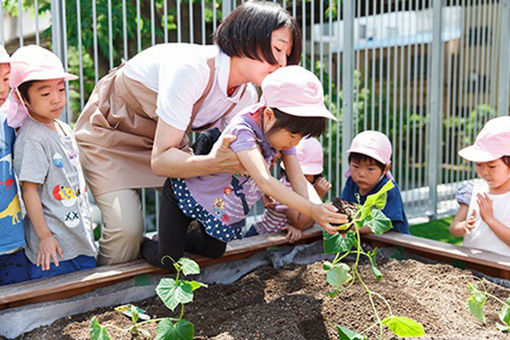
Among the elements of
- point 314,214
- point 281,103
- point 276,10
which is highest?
point 276,10

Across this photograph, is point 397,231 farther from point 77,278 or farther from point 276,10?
point 77,278

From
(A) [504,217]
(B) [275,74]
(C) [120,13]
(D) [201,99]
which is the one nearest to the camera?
(B) [275,74]

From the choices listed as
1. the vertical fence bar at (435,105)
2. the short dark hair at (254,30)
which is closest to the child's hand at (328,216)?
the short dark hair at (254,30)

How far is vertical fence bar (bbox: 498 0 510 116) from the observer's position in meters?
5.14

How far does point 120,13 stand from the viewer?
→ 13.6 feet

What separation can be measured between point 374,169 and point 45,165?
1505 mm

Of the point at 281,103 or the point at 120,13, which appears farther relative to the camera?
the point at 120,13

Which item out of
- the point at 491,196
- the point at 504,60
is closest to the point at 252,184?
the point at 491,196

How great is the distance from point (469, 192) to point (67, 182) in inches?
71.1

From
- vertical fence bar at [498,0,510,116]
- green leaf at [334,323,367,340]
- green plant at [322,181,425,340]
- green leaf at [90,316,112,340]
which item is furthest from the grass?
green leaf at [90,316,112,340]

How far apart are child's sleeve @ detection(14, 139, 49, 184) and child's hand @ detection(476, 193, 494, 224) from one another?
179cm

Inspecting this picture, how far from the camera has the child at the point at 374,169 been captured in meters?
2.66

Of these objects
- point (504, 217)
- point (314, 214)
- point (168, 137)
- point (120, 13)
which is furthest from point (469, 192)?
point (120, 13)

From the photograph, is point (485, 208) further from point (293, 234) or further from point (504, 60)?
point (504, 60)
